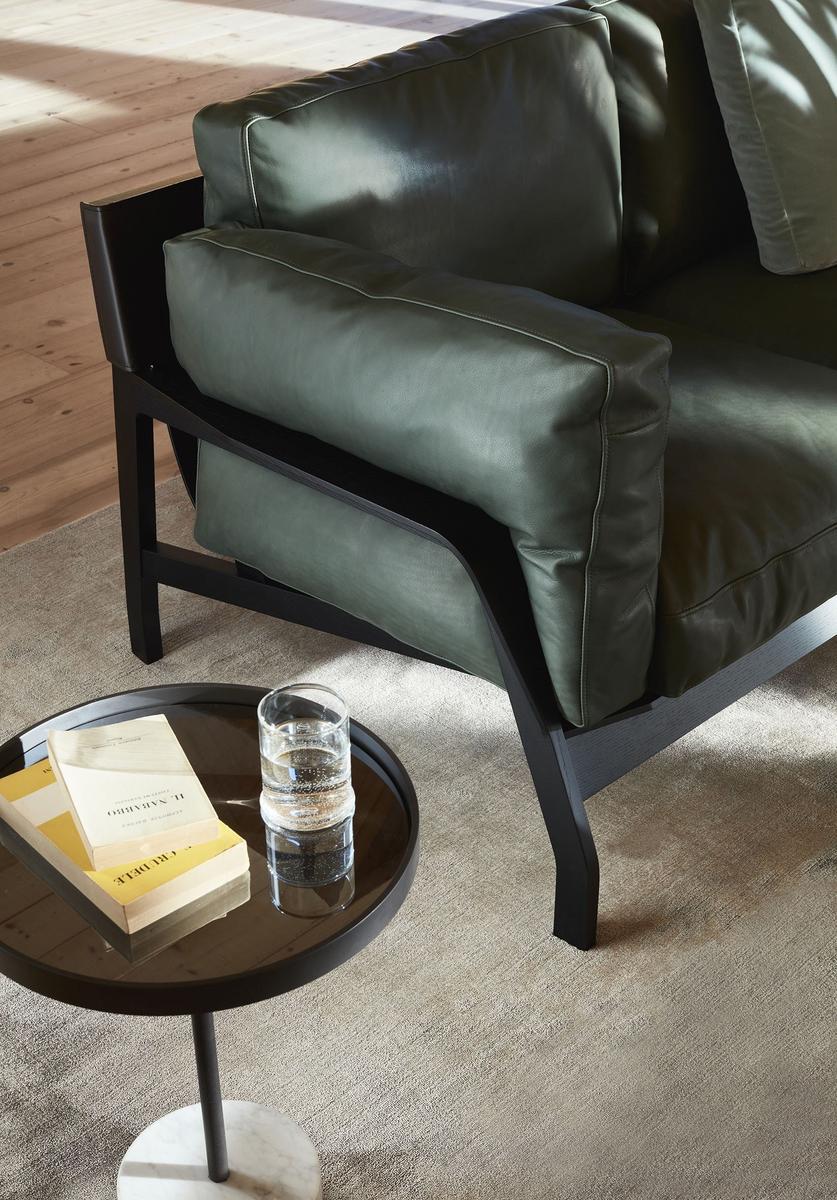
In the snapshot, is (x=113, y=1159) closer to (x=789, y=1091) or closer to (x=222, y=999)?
(x=222, y=999)

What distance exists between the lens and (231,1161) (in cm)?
129

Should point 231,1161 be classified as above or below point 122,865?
below

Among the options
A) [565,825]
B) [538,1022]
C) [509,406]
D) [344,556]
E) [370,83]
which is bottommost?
[538,1022]

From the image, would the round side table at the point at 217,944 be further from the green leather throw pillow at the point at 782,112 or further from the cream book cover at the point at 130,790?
the green leather throw pillow at the point at 782,112

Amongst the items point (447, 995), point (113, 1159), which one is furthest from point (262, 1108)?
point (447, 995)

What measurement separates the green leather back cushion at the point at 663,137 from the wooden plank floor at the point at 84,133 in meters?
1.00

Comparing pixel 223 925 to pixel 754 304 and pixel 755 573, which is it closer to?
pixel 755 573

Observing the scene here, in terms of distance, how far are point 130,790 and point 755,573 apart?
2.58 feet

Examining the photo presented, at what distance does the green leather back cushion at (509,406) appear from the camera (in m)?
1.32

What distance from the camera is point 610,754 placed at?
1.59 metres

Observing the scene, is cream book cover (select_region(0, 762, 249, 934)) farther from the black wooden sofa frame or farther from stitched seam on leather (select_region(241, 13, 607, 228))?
stitched seam on leather (select_region(241, 13, 607, 228))

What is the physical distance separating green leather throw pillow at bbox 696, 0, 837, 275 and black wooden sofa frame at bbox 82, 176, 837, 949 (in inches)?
27.8

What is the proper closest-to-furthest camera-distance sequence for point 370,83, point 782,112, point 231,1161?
1. point 231,1161
2. point 370,83
3. point 782,112

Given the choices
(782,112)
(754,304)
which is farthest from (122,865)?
(782,112)
